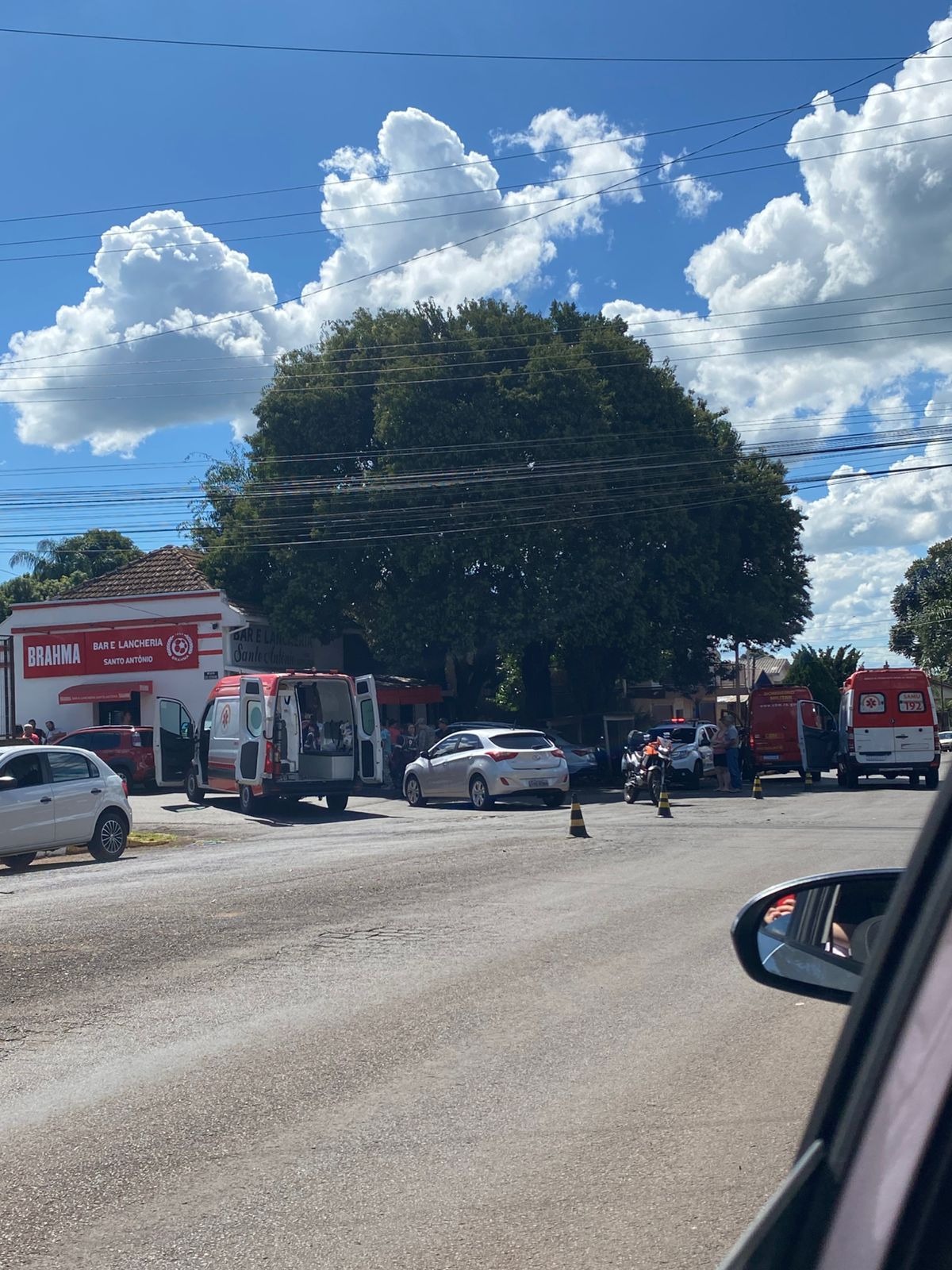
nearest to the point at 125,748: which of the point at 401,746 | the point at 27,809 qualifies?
the point at 401,746

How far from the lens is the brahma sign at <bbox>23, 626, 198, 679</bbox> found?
38656mm

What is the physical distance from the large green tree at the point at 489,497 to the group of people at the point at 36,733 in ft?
23.3

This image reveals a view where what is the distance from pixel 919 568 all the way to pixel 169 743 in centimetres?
6354

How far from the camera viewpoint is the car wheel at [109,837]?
1568 centimetres

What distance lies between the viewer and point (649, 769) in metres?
23.5

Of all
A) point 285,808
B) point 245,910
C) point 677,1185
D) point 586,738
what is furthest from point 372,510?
point 677,1185

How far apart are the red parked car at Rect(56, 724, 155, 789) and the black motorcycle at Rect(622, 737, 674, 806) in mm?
11665

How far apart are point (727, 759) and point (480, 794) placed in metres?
7.81

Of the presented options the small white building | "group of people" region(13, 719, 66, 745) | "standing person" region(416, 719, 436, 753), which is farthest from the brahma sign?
"standing person" region(416, 719, 436, 753)

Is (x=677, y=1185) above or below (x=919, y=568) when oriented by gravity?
below

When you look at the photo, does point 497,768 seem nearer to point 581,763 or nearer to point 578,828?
point 578,828

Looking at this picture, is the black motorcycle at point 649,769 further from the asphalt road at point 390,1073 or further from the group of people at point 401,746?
the asphalt road at point 390,1073

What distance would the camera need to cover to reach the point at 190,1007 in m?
7.18

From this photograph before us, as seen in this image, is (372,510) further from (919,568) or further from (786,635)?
(919,568)
